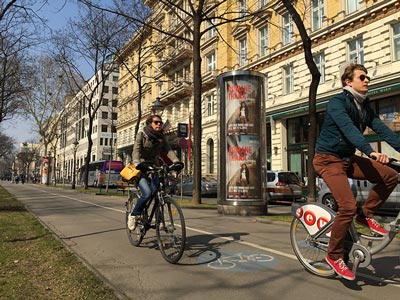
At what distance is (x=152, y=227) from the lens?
5.77m

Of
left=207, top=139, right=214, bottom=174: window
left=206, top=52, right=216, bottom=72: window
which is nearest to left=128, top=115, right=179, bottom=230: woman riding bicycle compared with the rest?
left=207, top=139, right=214, bottom=174: window

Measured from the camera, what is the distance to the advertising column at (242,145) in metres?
11.5

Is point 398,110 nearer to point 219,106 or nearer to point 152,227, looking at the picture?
point 219,106

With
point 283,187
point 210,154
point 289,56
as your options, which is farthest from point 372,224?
point 210,154

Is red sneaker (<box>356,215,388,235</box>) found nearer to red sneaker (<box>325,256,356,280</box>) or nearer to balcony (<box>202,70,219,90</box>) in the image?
red sneaker (<box>325,256,356,280</box>)

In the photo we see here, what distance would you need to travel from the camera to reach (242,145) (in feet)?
38.1

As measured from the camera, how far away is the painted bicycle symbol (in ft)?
16.7

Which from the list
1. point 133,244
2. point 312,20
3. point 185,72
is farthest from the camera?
point 185,72

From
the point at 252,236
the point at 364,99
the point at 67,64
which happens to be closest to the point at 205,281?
the point at 364,99

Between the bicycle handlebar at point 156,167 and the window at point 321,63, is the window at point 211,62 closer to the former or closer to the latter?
the window at point 321,63

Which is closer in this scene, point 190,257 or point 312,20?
point 190,257

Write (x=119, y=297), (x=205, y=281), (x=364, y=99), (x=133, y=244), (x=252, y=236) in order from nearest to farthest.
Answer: (x=119, y=297) < (x=364, y=99) < (x=205, y=281) < (x=133, y=244) < (x=252, y=236)

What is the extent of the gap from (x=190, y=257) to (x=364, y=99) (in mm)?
3046

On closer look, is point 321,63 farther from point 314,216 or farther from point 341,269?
point 341,269
